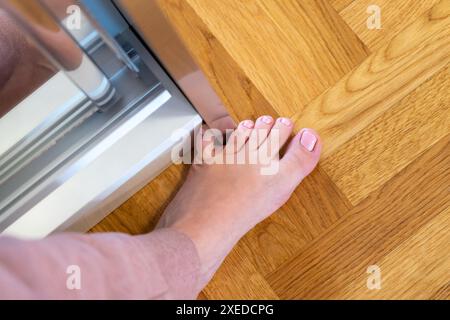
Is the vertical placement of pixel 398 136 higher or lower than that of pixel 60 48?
lower

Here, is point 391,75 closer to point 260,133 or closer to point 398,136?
point 398,136

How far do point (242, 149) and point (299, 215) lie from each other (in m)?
0.12

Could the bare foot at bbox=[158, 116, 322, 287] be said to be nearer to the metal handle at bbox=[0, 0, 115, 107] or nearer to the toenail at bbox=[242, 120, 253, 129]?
the toenail at bbox=[242, 120, 253, 129]

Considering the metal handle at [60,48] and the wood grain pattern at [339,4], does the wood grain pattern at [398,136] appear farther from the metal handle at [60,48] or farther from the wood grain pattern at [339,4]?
the metal handle at [60,48]

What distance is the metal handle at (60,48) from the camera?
1.16 feet

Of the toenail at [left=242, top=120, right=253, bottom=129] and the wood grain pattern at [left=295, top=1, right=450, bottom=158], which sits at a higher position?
the toenail at [left=242, top=120, right=253, bottom=129]

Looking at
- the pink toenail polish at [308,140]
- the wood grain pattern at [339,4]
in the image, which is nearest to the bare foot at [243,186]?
the pink toenail polish at [308,140]

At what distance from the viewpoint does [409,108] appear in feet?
2.31

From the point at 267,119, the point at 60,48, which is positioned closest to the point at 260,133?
the point at 267,119

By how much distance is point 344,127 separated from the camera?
2.31 feet

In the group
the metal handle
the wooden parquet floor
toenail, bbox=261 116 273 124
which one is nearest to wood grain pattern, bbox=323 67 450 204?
the wooden parquet floor

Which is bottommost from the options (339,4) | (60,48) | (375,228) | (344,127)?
(375,228)

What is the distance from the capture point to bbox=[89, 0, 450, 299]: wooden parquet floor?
0.70 m

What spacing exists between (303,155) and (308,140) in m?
0.02
